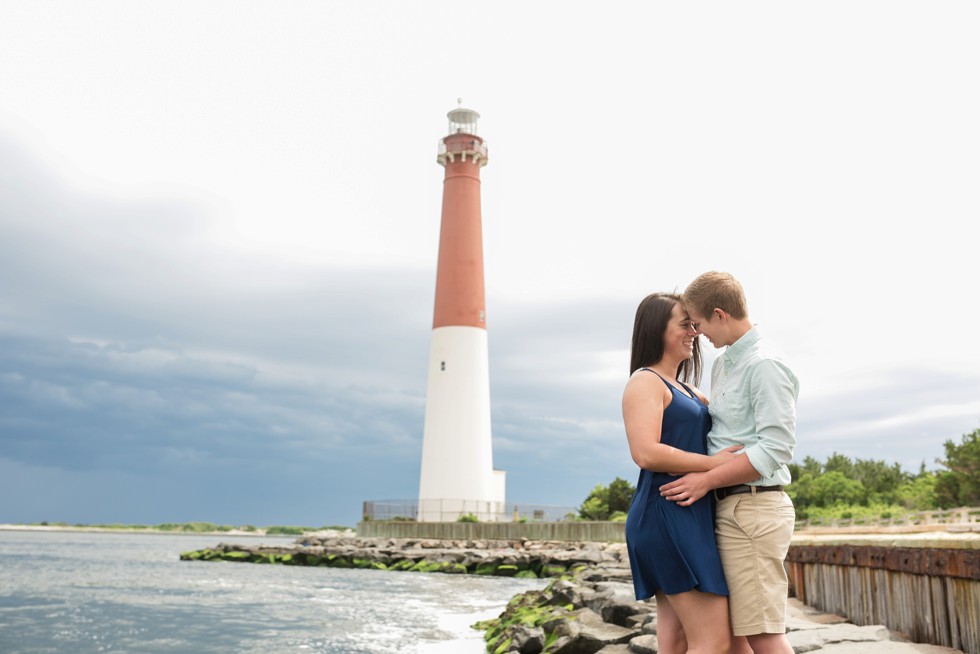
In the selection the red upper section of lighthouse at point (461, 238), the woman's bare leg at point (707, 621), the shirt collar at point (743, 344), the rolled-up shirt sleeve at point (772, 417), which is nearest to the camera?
the rolled-up shirt sleeve at point (772, 417)

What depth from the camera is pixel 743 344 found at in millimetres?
3049

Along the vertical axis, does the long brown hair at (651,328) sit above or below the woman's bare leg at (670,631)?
above

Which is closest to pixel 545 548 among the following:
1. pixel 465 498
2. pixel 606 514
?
pixel 465 498

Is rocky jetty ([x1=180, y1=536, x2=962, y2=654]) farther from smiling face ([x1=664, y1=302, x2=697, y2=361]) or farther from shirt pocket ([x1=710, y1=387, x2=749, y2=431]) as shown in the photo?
smiling face ([x1=664, y1=302, x2=697, y2=361])

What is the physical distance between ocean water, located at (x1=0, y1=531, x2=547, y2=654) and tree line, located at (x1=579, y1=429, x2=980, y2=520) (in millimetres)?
13611

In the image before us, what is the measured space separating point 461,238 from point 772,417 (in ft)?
86.0

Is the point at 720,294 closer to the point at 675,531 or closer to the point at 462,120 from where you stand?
the point at 675,531

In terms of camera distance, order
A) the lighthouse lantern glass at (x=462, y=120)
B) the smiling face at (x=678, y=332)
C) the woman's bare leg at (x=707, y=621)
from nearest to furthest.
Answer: the woman's bare leg at (x=707, y=621), the smiling face at (x=678, y=332), the lighthouse lantern glass at (x=462, y=120)

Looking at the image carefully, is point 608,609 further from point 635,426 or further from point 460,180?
point 460,180

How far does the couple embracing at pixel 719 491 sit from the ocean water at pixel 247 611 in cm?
729

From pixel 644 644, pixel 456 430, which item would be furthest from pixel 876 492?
pixel 644 644

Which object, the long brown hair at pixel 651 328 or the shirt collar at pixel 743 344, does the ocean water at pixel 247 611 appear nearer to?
the long brown hair at pixel 651 328

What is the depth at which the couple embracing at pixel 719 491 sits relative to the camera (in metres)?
2.88

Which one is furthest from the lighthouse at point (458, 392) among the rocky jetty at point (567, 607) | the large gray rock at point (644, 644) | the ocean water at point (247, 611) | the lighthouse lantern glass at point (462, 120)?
the large gray rock at point (644, 644)
